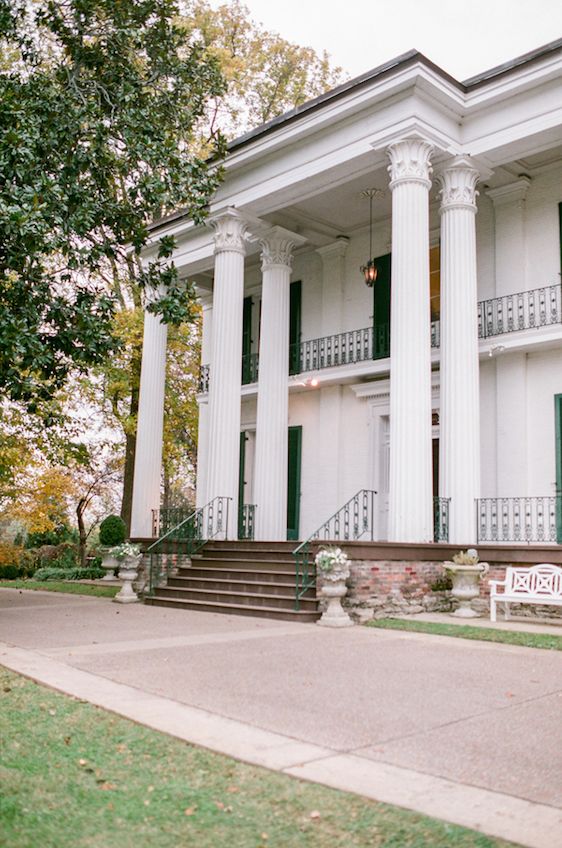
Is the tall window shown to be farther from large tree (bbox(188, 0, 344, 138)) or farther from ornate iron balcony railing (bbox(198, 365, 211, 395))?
large tree (bbox(188, 0, 344, 138))

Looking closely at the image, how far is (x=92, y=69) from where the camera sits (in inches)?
517

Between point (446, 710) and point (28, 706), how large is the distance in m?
3.09

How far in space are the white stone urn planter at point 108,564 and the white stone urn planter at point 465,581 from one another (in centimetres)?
1032

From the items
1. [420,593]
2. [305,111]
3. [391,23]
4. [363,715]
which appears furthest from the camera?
[391,23]

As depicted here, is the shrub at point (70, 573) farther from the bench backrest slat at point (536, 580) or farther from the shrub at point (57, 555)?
the bench backrest slat at point (536, 580)

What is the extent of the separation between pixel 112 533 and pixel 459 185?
14142 mm

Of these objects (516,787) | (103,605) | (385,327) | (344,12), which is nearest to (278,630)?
(103,605)

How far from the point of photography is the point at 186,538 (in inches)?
638

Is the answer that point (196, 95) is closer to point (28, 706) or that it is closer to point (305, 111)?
point (305, 111)

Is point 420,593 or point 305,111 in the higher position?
point 305,111

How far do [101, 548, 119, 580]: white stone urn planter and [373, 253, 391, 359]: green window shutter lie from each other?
8501mm

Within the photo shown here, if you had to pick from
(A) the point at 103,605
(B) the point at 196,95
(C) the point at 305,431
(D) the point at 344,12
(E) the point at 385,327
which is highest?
(D) the point at 344,12

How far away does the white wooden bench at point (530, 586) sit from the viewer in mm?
11109

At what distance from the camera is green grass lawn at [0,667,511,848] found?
3.27 meters
